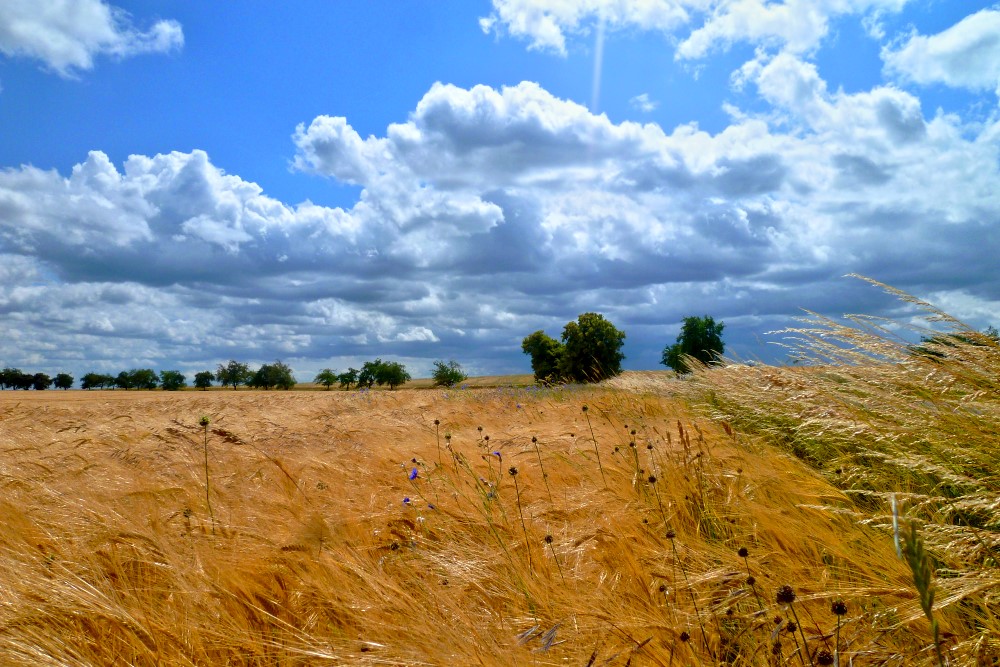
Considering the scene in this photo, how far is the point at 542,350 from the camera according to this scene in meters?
51.2

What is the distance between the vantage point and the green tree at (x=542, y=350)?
1972 inches

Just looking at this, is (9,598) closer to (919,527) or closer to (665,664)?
(665,664)

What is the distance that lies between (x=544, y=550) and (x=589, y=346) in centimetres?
4315

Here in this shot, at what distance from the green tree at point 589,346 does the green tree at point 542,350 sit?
2403 mm

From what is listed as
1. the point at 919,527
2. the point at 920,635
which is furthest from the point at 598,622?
the point at 919,527

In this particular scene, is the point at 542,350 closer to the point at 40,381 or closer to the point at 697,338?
the point at 697,338

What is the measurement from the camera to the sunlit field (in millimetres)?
1777

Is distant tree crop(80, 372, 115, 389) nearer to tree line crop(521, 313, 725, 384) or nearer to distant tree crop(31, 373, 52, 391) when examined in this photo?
distant tree crop(31, 373, 52, 391)

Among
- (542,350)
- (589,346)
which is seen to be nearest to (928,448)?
(589,346)

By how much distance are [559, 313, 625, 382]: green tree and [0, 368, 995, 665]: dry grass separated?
40.3m

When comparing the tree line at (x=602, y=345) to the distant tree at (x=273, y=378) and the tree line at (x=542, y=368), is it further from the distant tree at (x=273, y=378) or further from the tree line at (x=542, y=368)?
the distant tree at (x=273, y=378)

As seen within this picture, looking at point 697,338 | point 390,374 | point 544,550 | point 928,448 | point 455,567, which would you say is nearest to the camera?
point 455,567

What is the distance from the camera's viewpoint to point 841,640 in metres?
1.72

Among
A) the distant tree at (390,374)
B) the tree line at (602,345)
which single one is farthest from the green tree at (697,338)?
the distant tree at (390,374)
